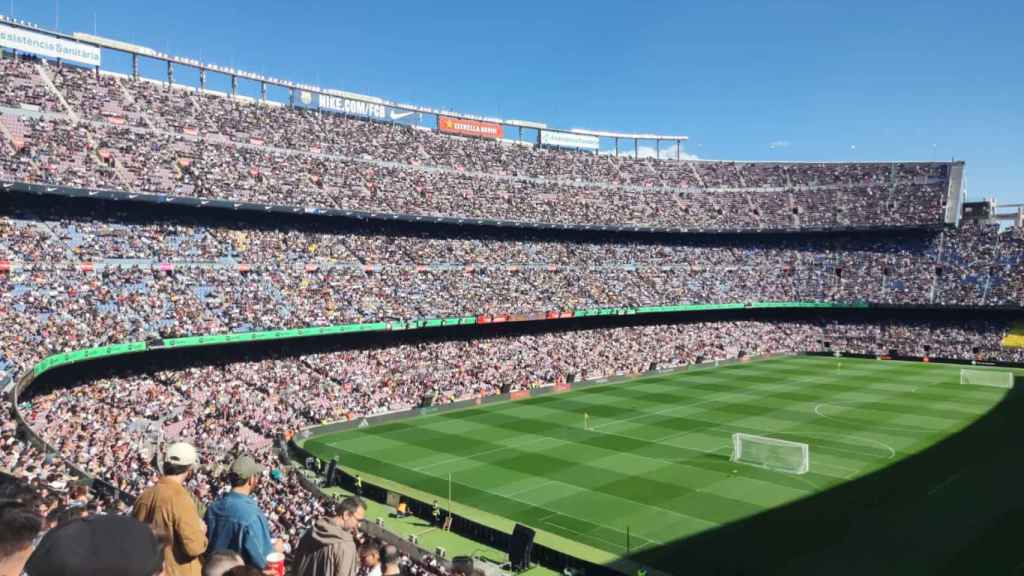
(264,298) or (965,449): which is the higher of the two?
(264,298)

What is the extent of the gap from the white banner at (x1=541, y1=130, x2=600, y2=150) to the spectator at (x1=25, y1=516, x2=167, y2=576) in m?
87.1

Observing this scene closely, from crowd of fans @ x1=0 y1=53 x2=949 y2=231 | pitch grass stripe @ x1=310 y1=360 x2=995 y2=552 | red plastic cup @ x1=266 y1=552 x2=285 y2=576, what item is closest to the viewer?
red plastic cup @ x1=266 y1=552 x2=285 y2=576

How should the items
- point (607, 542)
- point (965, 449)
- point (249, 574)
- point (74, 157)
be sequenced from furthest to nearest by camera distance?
point (74, 157) → point (965, 449) → point (607, 542) → point (249, 574)

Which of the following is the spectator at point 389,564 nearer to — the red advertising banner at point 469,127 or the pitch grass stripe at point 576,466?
the pitch grass stripe at point 576,466

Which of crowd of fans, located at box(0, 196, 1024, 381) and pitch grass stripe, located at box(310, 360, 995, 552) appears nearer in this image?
pitch grass stripe, located at box(310, 360, 995, 552)

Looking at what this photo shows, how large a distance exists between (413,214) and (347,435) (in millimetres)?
25312

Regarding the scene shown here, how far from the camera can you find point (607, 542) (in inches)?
1022

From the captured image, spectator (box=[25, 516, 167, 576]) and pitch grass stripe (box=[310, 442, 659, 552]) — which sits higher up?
spectator (box=[25, 516, 167, 576])

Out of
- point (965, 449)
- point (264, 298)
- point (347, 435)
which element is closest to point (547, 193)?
point (264, 298)

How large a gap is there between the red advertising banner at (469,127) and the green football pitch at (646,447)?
35.7 meters

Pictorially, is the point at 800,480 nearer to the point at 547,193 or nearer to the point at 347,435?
the point at 347,435

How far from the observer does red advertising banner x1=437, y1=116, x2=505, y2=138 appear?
79.0 m

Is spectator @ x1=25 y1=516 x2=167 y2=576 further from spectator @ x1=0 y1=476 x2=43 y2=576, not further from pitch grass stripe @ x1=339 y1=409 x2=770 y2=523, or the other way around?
pitch grass stripe @ x1=339 y1=409 x2=770 y2=523

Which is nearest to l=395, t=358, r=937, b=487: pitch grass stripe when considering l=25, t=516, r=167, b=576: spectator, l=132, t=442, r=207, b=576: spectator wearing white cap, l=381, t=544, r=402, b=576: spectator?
l=381, t=544, r=402, b=576: spectator
